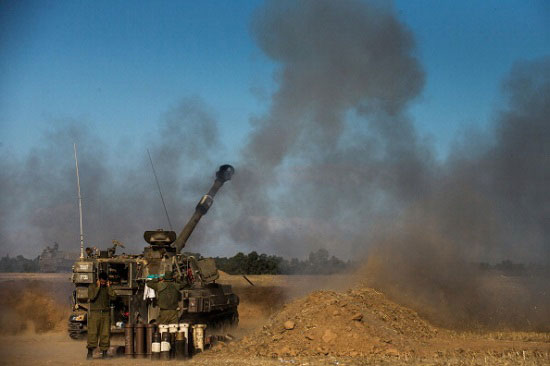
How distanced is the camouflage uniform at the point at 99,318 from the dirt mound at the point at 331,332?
10.1 feet

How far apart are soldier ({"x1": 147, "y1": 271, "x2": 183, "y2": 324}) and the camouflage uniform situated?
1223mm

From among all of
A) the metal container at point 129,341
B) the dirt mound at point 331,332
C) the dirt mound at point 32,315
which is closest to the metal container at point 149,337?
the metal container at point 129,341

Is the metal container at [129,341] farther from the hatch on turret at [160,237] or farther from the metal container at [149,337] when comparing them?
the hatch on turret at [160,237]

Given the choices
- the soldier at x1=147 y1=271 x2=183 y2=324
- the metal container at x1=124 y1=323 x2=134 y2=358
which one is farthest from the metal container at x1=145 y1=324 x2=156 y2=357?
the soldier at x1=147 y1=271 x2=183 y2=324

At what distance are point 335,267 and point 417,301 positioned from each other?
7.21m

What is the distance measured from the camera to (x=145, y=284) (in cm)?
1950

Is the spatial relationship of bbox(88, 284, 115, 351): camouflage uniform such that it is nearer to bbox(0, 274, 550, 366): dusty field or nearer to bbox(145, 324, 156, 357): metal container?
bbox(0, 274, 550, 366): dusty field

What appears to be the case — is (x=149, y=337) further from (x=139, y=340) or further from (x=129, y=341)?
(x=129, y=341)

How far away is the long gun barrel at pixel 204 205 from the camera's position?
24375 millimetres

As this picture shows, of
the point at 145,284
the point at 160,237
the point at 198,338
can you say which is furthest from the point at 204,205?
the point at 198,338

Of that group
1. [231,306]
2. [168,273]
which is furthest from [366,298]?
[168,273]

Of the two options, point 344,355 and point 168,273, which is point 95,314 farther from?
point 344,355

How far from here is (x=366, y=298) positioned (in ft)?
71.3

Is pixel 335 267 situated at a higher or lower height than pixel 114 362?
higher
